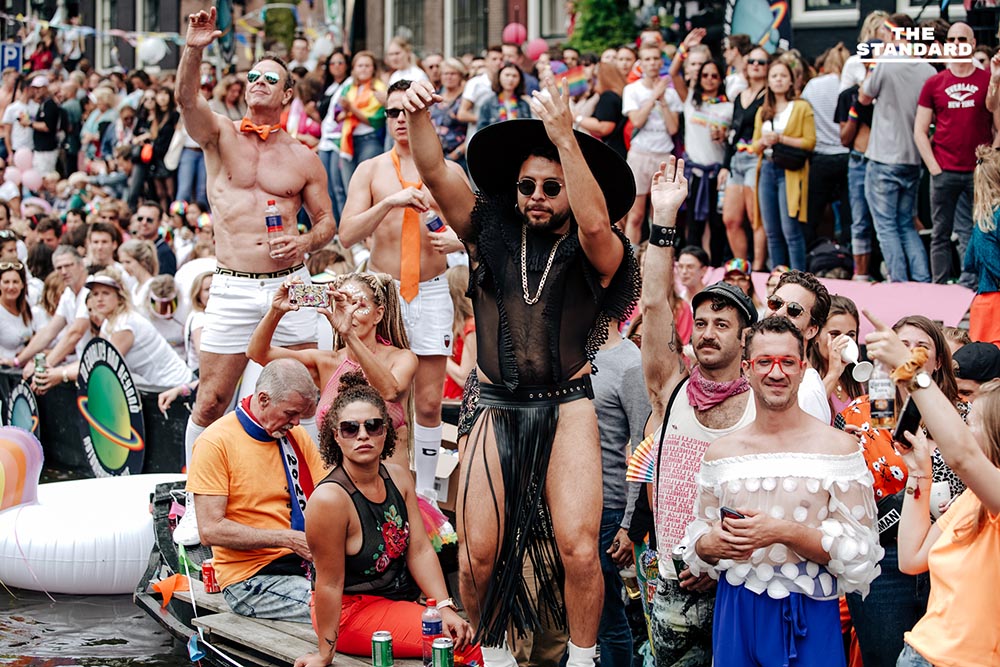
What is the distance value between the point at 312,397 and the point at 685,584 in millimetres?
2396

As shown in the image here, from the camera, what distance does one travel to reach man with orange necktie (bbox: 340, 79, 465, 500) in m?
7.41

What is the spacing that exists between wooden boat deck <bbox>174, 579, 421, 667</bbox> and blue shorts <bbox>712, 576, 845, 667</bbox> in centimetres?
159

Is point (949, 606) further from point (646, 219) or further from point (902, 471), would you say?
point (646, 219)

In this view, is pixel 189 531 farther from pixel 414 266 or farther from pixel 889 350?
pixel 889 350

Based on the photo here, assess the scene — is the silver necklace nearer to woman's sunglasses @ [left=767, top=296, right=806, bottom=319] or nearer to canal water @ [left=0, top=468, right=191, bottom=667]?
woman's sunglasses @ [left=767, top=296, right=806, bottom=319]

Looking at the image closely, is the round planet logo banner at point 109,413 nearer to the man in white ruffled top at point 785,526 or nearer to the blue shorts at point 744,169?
the blue shorts at point 744,169

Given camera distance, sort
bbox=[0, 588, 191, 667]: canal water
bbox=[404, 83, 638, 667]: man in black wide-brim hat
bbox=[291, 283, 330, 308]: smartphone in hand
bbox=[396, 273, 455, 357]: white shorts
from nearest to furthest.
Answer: bbox=[404, 83, 638, 667]: man in black wide-brim hat → bbox=[291, 283, 330, 308]: smartphone in hand → bbox=[0, 588, 191, 667]: canal water → bbox=[396, 273, 455, 357]: white shorts

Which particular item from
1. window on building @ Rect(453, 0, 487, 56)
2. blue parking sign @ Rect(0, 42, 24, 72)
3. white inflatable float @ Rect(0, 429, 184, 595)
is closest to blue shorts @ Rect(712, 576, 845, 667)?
white inflatable float @ Rect(0, 429, 184, 595)

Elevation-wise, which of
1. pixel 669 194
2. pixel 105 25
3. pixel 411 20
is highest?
pixel 105 25

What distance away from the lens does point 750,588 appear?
4.41 m

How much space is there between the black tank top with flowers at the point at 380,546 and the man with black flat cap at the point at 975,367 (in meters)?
2.33

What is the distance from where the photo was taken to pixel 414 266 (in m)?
7.43

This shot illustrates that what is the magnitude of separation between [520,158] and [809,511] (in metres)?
1.66

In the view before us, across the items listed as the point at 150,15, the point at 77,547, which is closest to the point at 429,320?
the point at 77,547
